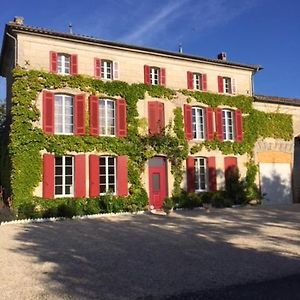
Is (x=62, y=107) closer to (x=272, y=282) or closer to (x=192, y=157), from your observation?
(x=192, y=157)

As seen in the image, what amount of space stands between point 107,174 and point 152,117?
3719 mm

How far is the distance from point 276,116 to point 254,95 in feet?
5.82

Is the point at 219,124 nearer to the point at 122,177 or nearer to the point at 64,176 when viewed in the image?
the point at 122,177

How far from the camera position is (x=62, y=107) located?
18.8 metres

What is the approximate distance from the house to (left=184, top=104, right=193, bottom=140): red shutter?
0.06 m

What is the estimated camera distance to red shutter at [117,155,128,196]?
1934 centimetres

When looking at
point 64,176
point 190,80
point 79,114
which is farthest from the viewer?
point 190,80

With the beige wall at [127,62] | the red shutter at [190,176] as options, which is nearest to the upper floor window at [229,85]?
the beige wall at [127,62]

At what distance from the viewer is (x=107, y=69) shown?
20.2 meters

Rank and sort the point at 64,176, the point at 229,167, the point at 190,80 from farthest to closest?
1. the point at 229,167
2. the point at 190,80
3. the point at 64,176

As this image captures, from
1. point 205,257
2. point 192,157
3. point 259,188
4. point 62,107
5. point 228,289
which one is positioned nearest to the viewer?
point 228,289

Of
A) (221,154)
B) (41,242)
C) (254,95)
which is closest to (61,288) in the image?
(41,242)

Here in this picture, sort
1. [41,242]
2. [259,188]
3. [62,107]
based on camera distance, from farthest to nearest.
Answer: [259,188] < [62,107] < [41,242]

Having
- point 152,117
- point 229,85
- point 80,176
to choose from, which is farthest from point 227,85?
point 80,176
